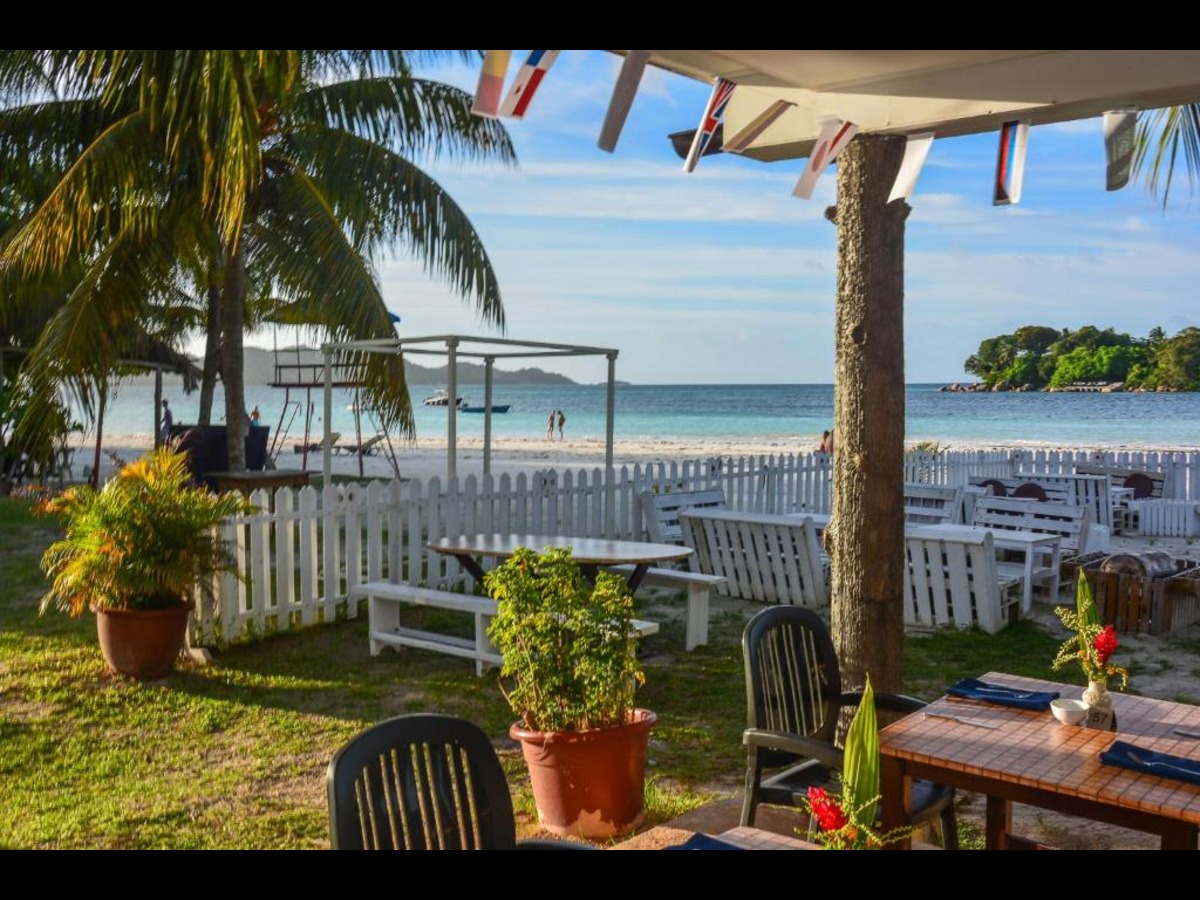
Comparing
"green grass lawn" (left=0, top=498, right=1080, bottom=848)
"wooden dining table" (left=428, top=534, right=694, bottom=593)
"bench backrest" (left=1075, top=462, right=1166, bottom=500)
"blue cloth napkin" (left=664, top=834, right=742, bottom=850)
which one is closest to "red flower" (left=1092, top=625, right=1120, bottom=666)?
"blue cloth napkin" (left=664, top=834, right=742, bottom=850)

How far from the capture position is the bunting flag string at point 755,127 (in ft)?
14.1

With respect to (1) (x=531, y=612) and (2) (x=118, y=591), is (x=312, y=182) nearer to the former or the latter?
(2) (x=118, y=591)

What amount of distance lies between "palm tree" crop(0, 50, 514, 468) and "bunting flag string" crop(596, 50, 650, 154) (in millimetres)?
7435

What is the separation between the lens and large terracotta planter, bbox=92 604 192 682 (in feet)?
21.2

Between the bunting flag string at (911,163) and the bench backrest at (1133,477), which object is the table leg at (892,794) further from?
the bench backrest at (1133,477)

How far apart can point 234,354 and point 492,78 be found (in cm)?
1038

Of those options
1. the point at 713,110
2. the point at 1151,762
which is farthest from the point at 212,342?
the point at 1151,762

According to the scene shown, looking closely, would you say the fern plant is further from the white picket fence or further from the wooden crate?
the wooden crate

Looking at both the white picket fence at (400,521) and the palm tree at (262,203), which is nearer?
the white picket fence at (400,521)

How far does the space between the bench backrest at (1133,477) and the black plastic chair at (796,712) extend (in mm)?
12909

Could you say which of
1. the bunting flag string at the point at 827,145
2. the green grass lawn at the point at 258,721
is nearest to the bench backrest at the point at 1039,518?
the green grass lawn at the point at 258,721

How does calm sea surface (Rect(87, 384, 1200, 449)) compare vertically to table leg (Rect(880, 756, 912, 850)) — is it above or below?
above
